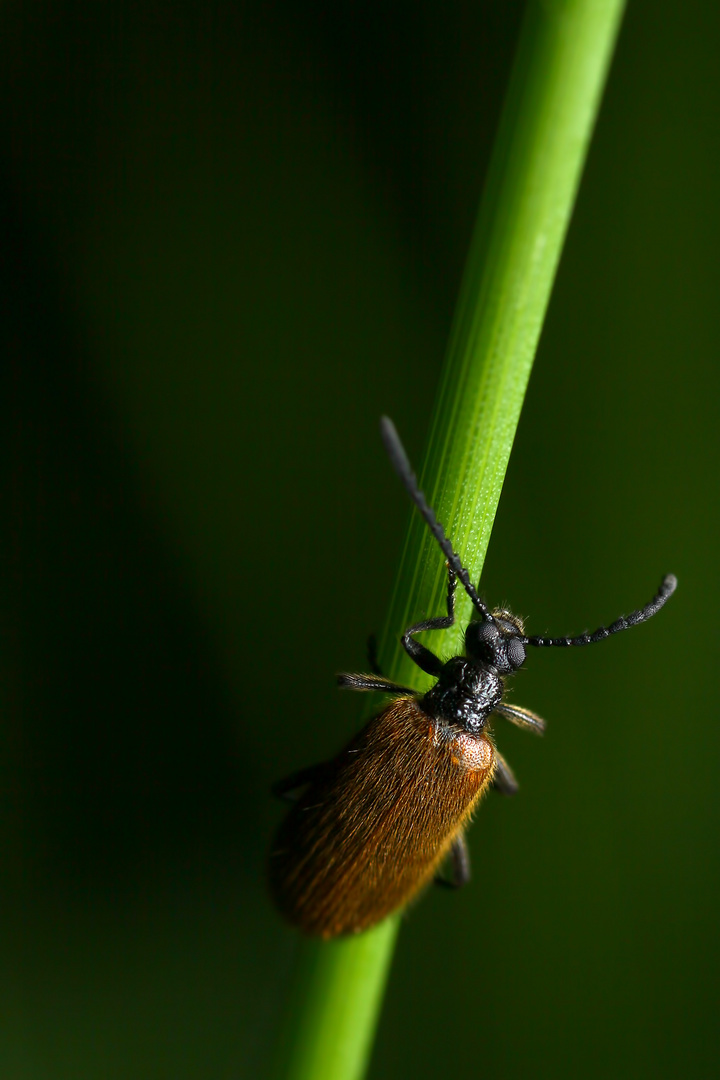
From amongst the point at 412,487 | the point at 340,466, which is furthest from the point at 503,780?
the point at 412,487

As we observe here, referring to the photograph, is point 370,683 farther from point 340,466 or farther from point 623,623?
point 340,466

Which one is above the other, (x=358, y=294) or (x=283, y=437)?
(x=358, y=294)

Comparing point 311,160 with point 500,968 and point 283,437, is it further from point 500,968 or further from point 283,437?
point 500,968

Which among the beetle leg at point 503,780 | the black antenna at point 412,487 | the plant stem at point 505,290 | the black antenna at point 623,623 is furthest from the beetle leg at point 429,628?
the beetle leg at point 503,780

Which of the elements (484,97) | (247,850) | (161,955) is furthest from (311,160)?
(161,955)

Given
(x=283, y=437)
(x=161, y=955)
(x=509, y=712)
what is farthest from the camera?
(x=161, y=955)

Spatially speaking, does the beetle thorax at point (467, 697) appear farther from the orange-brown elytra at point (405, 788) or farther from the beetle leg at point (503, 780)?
the beetle leg at point (503, 780)
